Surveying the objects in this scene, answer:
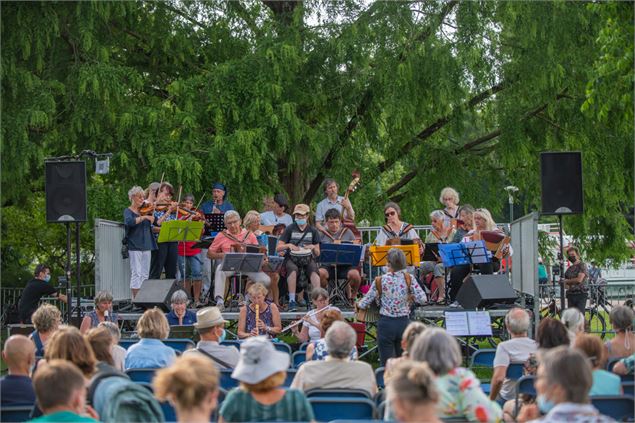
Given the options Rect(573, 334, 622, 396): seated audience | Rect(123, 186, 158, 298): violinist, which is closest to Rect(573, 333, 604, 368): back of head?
Rect(573, 334, 622, 396): seated audience

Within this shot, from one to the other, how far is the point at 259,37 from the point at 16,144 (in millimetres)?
4920

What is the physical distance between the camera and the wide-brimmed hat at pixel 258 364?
5836 mm

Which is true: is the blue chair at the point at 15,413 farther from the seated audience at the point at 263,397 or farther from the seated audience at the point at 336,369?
the seated audience at the point at 336,369

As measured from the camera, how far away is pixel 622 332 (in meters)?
8.59

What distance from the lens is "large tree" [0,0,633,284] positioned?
17.5 m

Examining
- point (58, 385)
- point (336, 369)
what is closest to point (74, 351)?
point (58, 385)

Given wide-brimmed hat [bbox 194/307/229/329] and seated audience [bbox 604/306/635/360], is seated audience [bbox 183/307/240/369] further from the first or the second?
seated audience [bbox 604/306/635/360]

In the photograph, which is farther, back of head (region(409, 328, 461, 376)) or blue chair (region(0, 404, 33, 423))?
blue chair (region(0, 404, 33, 423))

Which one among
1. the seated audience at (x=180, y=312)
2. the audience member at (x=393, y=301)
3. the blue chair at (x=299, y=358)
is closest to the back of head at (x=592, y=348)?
the blue chair at (x=299, y=358)

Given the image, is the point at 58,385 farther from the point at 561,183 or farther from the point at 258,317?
the point at 561,183

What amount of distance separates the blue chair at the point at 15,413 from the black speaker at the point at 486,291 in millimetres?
7909

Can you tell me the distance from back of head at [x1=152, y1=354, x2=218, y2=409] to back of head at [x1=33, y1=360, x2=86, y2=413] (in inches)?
21.5

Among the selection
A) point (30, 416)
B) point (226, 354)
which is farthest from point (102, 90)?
point (30, 416)

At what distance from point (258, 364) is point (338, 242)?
9537 millimetres
